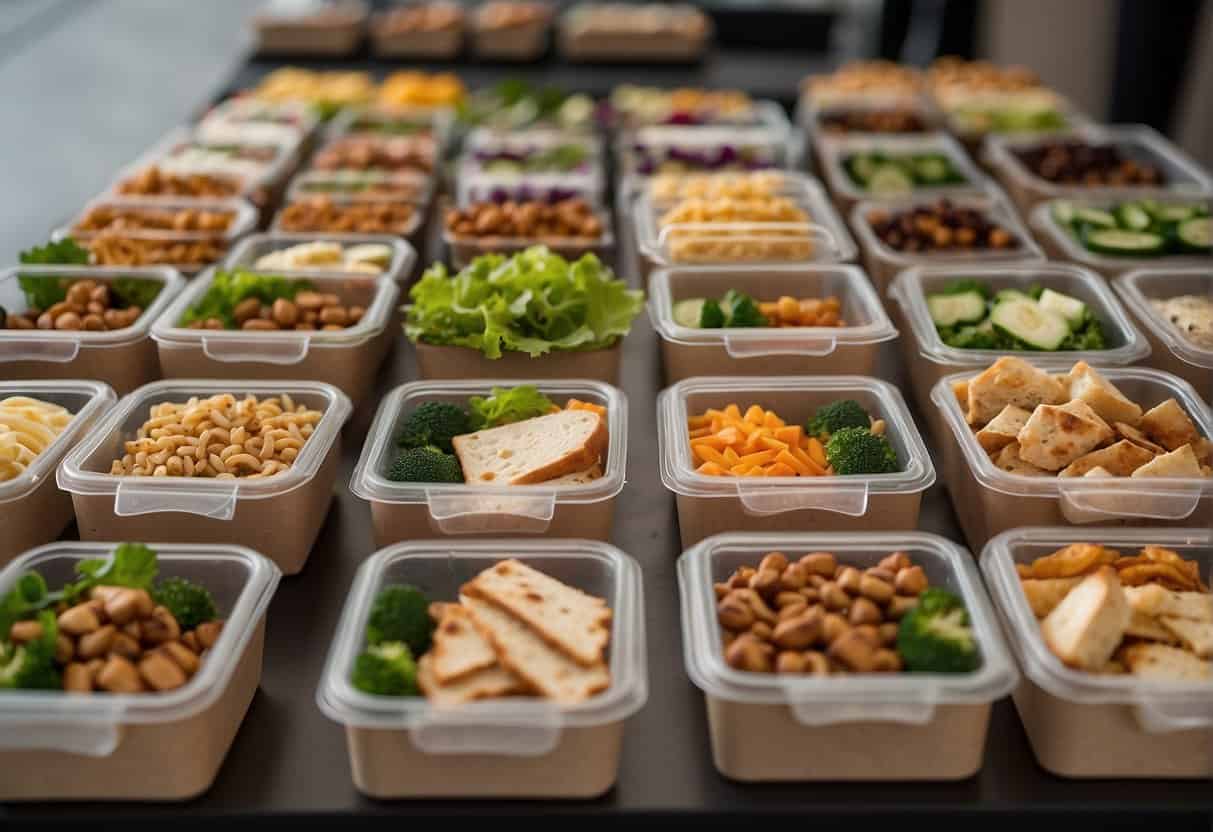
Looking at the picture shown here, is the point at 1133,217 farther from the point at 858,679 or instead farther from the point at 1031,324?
the point at 858,679

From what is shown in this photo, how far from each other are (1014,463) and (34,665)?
1439mm

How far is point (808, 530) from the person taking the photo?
5.96 ft

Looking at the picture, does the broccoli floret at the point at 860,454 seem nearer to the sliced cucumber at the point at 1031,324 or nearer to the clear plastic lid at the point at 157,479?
the sliced cucumber at the point at 1031,324

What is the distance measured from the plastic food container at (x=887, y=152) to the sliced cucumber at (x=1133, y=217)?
36cm

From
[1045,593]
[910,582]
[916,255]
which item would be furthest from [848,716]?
[916,255]

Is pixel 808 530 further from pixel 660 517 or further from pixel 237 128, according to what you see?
pixel 237 128

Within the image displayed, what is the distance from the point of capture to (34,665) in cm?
139

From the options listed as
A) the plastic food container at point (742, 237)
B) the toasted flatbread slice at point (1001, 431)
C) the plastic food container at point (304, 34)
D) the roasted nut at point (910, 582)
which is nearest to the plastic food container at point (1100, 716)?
the roasted nut at point (910, 582)

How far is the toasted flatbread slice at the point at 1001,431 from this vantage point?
74.4 inches

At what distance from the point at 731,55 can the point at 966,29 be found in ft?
5.62

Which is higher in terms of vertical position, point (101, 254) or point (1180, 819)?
point (101, 254)

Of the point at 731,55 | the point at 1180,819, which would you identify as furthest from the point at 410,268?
the point at 731,55

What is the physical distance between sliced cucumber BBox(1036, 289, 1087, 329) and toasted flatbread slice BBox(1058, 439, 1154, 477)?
2.01 ft

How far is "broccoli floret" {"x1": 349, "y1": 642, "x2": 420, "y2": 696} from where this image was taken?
1.38 meters
